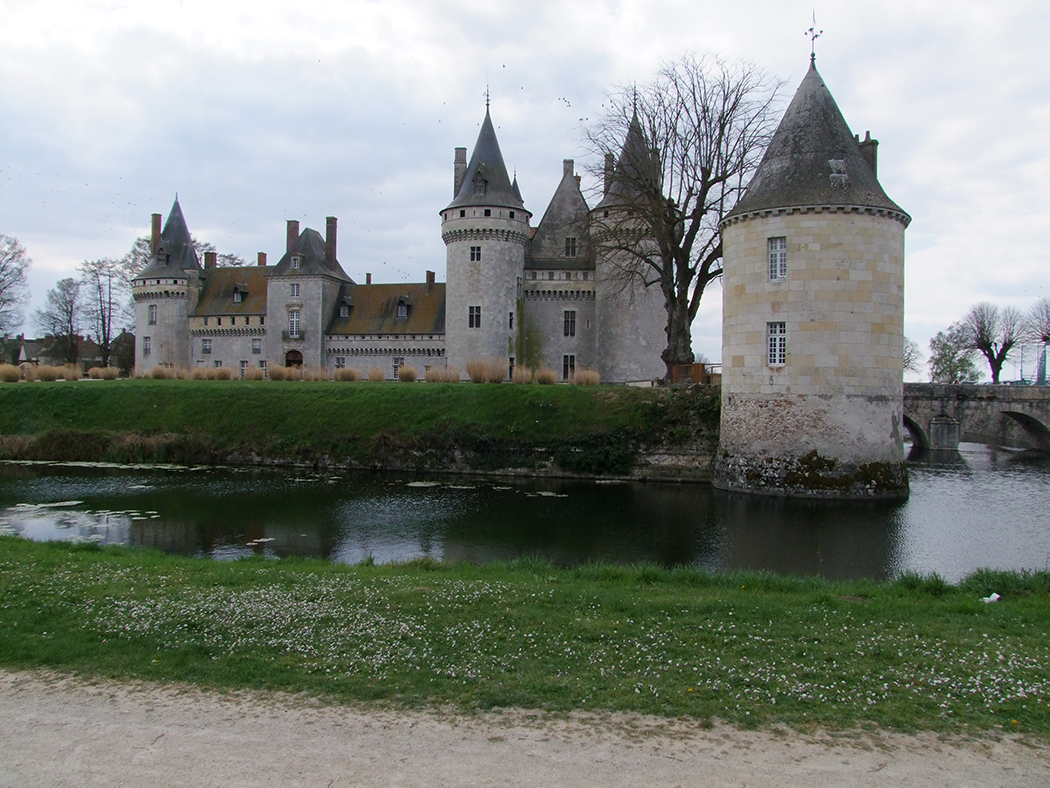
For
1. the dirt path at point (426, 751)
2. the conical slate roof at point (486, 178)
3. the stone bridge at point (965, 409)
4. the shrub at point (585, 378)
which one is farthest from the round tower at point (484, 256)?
the dirt path at point (426, 751)

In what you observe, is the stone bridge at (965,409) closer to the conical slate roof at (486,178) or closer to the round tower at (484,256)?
the round tower at (484,256)

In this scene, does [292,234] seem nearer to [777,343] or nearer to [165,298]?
[165,298]

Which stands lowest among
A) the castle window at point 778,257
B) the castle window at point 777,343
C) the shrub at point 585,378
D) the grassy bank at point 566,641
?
the grassy bank at point 566,641

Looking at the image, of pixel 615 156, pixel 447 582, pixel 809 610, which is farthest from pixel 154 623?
pixel 615 156

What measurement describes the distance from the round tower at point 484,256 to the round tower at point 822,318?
1727 centimetres

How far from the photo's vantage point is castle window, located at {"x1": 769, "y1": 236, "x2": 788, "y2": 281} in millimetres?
18609

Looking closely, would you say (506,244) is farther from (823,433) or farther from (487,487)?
(823,433)

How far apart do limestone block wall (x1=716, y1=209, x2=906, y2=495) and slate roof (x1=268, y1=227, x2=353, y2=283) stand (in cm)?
2775

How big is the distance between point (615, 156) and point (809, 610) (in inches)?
792

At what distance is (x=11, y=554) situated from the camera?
9.08 m

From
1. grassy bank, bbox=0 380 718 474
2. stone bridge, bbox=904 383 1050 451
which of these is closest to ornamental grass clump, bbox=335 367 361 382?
grassy bank, bbox=0 380 718 474

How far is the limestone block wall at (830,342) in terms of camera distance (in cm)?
1819

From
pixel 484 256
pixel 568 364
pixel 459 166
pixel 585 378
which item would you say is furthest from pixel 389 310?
pixel 585 378

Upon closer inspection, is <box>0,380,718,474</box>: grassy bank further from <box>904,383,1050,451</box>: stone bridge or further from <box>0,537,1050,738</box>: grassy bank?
<box>904,383,1050,451</box>: stone bridge
